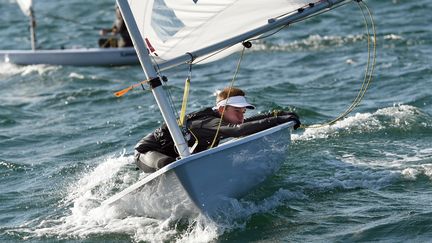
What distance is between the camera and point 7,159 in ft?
32.4

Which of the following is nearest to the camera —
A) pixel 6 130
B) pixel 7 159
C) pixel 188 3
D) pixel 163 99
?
pixel 163 99

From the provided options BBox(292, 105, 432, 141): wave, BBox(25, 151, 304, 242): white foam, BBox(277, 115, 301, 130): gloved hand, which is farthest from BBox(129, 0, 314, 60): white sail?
BBox(292, 105, 432, 141): wave

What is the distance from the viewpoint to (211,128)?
6992 millimetres

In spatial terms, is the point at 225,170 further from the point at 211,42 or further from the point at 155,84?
the point at 211,42

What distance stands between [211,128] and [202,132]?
0.09 m

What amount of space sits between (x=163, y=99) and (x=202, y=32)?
2.50 ft

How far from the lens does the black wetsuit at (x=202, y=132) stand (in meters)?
6.93

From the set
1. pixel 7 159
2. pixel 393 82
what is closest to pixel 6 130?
pixel 7 159

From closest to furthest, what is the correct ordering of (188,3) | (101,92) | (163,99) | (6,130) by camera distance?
(163,99) < (188,3) < (6,130) < (101,92)

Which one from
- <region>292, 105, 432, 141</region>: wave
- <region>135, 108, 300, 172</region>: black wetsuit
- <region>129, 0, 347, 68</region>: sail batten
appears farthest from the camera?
<region>292, 105, 432, 141</region>: wave

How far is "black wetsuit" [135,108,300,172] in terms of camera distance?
6934mm

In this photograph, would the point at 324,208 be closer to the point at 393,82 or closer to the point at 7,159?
the point at 7,159

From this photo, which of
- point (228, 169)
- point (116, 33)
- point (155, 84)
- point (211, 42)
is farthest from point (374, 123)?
point (116, 33)

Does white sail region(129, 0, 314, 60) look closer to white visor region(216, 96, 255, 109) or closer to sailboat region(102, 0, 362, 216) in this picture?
sailboat region(102, 0, 362, 216)
